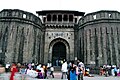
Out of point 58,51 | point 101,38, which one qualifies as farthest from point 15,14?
point 101,38

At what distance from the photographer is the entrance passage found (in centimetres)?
2523

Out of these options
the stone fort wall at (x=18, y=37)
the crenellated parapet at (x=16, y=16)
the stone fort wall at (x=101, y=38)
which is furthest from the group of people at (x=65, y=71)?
the crenellated parapet at (x=16, y=16)

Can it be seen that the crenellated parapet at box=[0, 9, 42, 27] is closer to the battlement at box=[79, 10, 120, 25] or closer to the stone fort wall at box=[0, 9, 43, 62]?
the stone fort wall at box=[0, 9, 43, 62]

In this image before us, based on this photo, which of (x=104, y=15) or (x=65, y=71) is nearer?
(x=65, y=71)

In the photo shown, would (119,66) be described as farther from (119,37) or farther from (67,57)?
(67,57)

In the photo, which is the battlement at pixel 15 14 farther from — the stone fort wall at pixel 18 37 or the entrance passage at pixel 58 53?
the entrance passage at pixel 58 53

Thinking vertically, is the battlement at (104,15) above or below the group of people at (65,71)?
above

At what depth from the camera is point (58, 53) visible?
84.2 ft

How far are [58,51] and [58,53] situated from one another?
0.37m

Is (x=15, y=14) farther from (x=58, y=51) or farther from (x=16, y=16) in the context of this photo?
(x=58, y=51)

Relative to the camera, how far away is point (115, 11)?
23172mm

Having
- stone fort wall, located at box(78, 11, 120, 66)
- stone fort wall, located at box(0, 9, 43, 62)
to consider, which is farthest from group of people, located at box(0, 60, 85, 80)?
stone fort wall, located at box(78, 11, 120, 66)

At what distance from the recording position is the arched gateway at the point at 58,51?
25.2 meters

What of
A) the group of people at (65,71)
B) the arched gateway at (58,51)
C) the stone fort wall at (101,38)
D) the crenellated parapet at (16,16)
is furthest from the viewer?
the arched gateway at (58,51)
